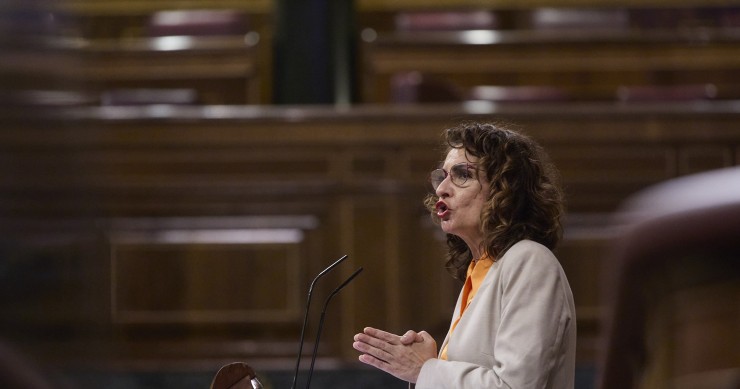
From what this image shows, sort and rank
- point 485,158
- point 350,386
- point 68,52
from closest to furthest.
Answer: point 68,52 → point 485,158 → point 350,386

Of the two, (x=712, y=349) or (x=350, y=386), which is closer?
(x=712, y=349)

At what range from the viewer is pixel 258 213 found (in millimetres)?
3666

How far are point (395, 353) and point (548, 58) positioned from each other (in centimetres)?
389

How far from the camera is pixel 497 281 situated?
1279 mm

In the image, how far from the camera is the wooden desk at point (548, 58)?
4961mm

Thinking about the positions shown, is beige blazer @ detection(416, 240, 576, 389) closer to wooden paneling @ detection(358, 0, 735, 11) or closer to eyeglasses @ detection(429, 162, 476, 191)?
eyeglasses @ detection(429, 162, 476, 191)

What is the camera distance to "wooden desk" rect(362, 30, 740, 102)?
4.96m

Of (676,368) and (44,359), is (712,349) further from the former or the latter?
(44,359)

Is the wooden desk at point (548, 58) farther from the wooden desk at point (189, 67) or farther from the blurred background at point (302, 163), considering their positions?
the wooden desk at point (189, 67)

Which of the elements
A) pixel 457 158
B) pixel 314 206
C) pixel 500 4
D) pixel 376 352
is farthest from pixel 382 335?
pixel 500 4

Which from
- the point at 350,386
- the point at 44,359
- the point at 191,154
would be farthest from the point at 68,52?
the point at 191,154

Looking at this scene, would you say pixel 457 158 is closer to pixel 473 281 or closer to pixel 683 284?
pixel 473 281

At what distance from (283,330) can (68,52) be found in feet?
9.28

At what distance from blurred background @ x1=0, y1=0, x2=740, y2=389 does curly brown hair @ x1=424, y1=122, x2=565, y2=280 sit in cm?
13
